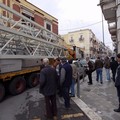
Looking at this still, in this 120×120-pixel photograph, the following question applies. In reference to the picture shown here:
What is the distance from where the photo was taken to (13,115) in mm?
6492

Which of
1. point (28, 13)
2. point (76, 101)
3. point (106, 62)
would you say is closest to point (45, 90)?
point (76, 101)

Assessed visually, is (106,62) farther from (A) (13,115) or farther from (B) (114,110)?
(A) (13,115)

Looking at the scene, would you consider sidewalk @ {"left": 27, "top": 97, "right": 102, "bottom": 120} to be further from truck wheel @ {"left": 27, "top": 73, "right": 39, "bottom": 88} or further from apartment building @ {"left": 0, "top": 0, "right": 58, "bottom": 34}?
apartment building @ {"left": 0, "top": 0, "right": 58, "bottom": 34}

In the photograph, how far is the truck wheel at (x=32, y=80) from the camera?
1096cm

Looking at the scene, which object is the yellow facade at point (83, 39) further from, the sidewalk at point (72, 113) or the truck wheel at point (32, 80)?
the sidewalk at point (72, 113)

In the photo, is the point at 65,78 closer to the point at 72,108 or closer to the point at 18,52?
the point at 72,108

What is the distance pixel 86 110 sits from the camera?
6453mm

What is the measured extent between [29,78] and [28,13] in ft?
33.6

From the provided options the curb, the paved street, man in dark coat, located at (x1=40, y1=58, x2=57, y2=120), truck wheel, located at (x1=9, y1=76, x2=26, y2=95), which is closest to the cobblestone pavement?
the paved street

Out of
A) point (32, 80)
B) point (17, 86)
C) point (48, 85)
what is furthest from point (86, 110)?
point (32, 80)

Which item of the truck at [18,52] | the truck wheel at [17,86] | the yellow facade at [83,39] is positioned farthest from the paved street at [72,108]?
the yellow facade at [83,39]

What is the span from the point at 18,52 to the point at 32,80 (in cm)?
213

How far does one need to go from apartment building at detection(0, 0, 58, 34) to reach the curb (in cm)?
908

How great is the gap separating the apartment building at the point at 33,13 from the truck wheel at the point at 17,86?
6310mm
